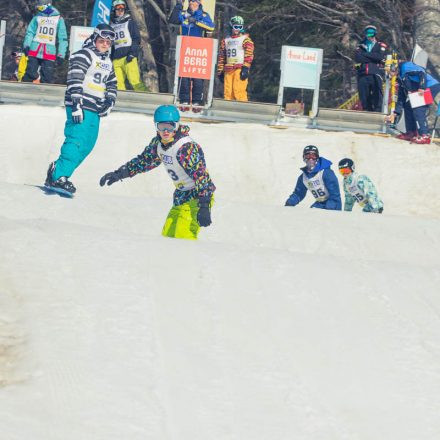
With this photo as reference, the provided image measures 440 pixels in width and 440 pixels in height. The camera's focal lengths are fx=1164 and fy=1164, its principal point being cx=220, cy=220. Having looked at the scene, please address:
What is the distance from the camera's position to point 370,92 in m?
17.2

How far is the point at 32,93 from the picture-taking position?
17.4 meters

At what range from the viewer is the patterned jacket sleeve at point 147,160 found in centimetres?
949

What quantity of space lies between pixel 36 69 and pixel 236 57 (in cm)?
333

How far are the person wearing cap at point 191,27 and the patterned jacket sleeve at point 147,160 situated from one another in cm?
735

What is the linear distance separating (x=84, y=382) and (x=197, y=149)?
3972 mm

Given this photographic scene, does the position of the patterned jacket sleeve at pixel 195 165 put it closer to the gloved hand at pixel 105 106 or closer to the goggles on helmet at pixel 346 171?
the gloved hand at pixel 105 106

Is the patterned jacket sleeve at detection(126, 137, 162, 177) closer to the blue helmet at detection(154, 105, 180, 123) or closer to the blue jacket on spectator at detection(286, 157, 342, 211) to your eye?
the blue helmet at detection(154, 105, 180, 123)

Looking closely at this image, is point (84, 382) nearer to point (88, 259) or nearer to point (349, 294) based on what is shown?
point (88, 259)

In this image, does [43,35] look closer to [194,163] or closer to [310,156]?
[310,156]

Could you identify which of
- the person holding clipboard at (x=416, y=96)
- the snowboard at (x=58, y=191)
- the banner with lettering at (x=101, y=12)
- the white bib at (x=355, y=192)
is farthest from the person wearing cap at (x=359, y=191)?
the banner with lettering at (x=101, y=12)

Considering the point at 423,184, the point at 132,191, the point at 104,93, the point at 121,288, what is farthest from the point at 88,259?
the point at 423,184

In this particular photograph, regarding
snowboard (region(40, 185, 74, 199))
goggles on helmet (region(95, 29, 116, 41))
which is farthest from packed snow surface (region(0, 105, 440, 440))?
goggles on helmet (region(95, 29, 116, 41))

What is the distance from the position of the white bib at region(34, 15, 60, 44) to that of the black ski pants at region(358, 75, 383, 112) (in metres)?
4.64

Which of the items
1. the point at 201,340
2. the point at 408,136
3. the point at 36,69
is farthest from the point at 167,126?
the point at 36,69
